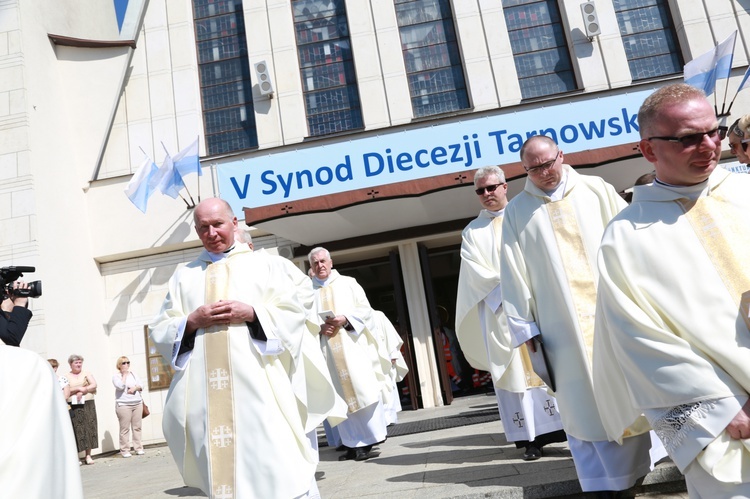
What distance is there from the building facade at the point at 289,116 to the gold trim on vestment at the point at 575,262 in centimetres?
725

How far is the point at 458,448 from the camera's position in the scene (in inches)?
247

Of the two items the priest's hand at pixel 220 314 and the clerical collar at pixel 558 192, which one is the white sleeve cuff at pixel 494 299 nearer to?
the clerical collar at pixel 558 192

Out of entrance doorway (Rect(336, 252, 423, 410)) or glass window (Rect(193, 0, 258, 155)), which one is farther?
glass window (Rect(193, 0, 258, 155))

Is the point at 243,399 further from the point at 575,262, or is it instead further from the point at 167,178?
the point at 167,178

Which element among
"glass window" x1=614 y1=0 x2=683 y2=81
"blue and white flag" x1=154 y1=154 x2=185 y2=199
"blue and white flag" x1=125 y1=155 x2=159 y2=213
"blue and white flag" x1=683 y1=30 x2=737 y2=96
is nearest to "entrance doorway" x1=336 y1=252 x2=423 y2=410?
"blue and white flag" x1=154 y1=154 x2=185 y2=199

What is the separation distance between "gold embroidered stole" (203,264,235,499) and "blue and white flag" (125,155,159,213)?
28.5 feet

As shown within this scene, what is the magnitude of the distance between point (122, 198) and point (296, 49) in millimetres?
4765

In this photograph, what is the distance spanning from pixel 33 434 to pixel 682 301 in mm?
2244

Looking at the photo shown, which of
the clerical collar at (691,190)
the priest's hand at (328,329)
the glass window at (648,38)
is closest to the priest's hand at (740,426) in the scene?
the clerical collar at (691,190)

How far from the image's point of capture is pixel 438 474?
16.1 feet

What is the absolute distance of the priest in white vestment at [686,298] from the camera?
2.11m

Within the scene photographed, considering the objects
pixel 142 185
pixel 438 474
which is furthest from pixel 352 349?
pixel 142 185

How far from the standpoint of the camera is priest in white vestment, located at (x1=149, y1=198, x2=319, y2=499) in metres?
3.93

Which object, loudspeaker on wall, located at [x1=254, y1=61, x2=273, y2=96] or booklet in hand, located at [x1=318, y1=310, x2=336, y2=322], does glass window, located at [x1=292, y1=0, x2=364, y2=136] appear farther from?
booklet in hand, located at [x1=318, y1=310, x2=336, y2=322]
